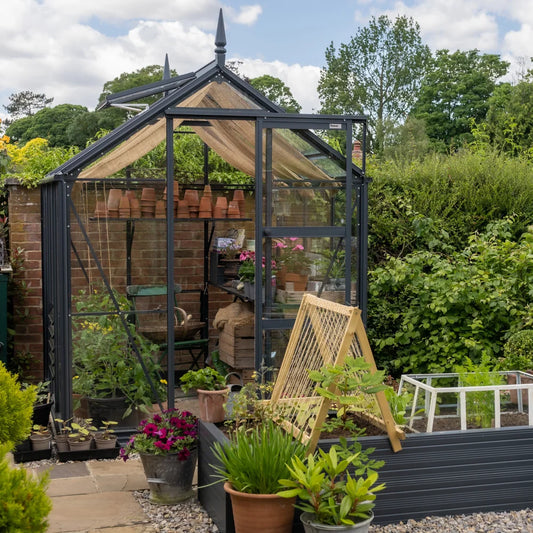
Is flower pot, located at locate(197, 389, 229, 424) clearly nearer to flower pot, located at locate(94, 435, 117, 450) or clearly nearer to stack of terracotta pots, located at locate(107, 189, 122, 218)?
flower pot, located at locate(94, 435, 117, 450)

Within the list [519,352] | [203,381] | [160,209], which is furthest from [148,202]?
[519,352]

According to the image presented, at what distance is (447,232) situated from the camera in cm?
815

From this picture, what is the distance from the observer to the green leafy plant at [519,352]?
19.5 ft

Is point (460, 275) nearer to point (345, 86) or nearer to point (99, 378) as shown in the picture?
point (99, 378)

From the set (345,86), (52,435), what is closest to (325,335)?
(52,435)

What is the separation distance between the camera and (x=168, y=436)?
454 centimetres

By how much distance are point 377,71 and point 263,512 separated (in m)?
36.5

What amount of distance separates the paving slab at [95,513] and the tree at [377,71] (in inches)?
1294

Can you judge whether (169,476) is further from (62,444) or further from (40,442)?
(40,442)

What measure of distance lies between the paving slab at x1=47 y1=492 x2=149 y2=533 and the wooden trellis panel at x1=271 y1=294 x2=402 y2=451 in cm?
102

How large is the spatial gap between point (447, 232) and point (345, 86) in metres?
31.0

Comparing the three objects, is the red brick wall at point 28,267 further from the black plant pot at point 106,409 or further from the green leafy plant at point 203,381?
the green leafy plant at point 203,381

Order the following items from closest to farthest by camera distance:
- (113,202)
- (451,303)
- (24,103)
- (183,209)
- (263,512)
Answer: (263,512) → (113,202) → (183,209) → (451,303) → (24,103)

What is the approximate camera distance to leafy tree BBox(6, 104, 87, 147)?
1303 inches
